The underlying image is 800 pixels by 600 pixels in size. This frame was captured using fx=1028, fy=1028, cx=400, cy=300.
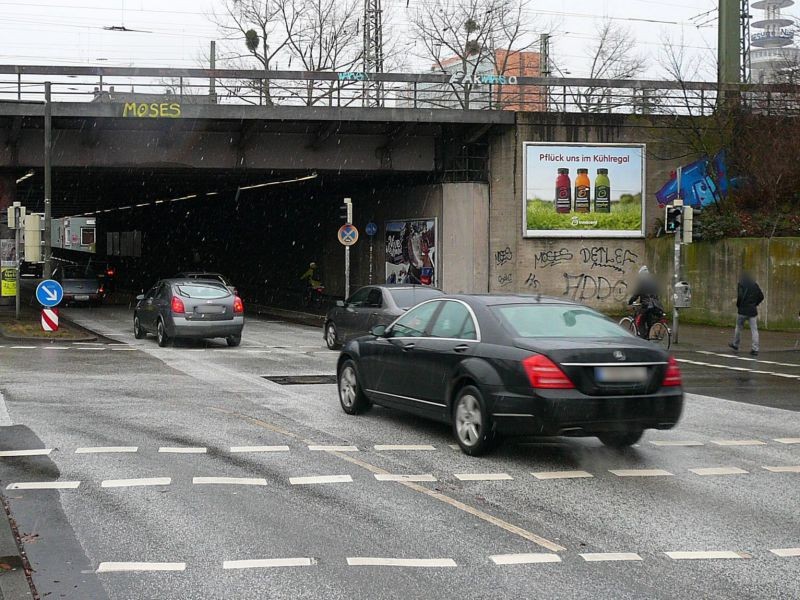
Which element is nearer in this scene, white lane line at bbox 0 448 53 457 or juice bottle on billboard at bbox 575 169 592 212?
white lane line at bbox 0 448 53 457

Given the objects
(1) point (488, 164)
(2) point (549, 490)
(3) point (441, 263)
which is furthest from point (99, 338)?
(2) point (549, 490)

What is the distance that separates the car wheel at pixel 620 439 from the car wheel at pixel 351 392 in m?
2.90

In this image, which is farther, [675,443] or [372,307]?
[372,307]

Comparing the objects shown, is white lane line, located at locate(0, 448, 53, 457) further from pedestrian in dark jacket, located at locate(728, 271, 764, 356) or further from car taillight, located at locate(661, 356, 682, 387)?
pedestrian in dark jacket, located at locate(728, 271, 764, 356)

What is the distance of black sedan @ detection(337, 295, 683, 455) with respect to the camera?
8516mm

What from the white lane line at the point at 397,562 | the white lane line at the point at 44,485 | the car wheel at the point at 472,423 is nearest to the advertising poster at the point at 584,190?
the car wheel at the point at 472,423

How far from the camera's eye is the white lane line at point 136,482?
7840 millimetres

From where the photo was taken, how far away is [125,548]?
20.0 ft

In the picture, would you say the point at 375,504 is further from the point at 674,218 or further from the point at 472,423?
the point at 674,218

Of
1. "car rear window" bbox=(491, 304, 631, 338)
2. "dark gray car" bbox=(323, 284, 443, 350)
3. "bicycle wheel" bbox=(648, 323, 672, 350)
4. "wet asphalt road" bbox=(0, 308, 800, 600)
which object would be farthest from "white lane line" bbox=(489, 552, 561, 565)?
"bicycle wheel" bbox=(648, 323, 672, 350)

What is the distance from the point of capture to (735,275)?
2716cm

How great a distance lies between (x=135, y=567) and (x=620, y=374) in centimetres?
453

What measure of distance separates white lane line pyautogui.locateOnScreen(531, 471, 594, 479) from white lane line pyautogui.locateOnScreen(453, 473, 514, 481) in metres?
0.28

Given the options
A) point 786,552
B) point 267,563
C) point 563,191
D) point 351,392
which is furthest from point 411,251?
point 267,563
